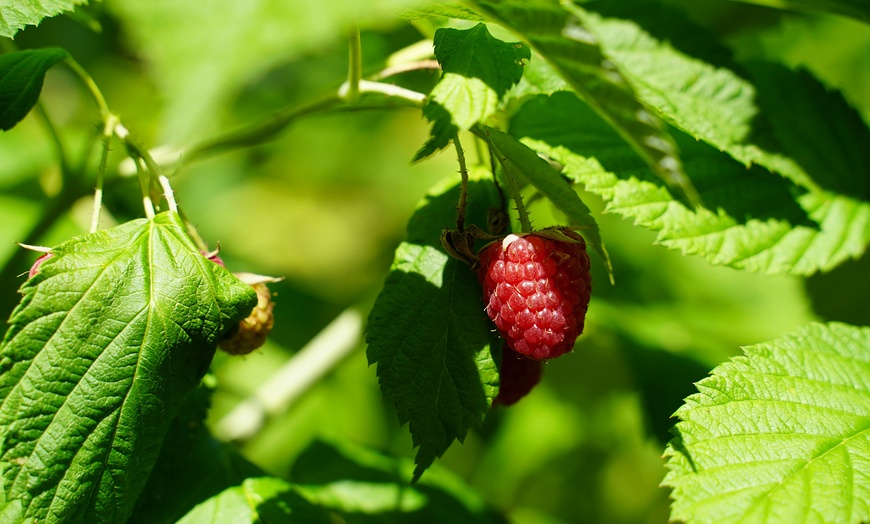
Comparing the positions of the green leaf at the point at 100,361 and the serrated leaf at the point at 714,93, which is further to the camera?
the serrated leaf at the point at 714,93

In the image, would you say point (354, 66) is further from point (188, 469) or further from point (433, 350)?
point (188, 469)

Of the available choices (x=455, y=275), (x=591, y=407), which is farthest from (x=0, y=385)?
(x=591, y=407)

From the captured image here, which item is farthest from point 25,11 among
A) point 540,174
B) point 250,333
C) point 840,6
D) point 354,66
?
point 840,6

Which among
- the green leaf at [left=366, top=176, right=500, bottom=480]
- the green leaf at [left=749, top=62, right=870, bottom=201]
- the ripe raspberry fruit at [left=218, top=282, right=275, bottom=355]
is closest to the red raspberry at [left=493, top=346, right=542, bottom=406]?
the green leaf at [left=366, top=176, right=500, bottom=480]

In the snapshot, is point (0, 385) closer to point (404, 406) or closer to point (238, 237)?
point (404, 406)

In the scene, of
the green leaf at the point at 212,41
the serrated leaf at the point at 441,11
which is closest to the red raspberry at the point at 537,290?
the serrated leaf at the point at 441,11

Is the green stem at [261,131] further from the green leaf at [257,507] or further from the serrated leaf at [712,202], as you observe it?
the green leaf at [257,507]
